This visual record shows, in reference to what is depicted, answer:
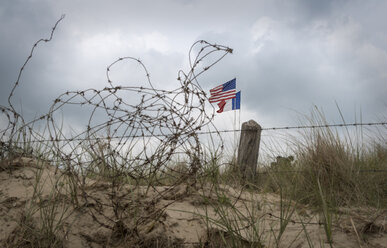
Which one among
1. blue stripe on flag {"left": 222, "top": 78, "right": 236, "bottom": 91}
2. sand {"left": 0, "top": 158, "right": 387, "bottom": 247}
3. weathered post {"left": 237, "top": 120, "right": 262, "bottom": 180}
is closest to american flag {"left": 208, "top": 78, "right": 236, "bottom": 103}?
blue stripe on flag {"left": 222, "top": 78, "right": 236, "bottom": 91}

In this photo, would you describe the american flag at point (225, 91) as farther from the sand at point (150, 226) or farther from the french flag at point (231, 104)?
the sand at point (150, 226)

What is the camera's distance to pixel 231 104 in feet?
19.2

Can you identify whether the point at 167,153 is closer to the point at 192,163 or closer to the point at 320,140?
the point at 192,163

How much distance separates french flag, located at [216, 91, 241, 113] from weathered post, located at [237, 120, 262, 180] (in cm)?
100

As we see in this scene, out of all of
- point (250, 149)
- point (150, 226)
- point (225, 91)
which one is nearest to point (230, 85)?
point (225, 91)

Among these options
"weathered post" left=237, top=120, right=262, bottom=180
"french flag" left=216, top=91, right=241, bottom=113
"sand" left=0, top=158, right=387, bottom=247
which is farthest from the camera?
"french flag" left=216, top=91, right=241, bottom=113

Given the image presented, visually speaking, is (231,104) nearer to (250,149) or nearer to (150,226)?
(250,149)

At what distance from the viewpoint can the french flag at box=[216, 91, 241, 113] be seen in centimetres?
585

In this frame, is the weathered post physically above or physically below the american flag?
below

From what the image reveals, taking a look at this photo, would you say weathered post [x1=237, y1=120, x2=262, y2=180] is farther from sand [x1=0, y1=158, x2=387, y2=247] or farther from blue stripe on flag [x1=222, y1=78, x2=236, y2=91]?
sand [x1=0, y1=158, x2=387, y2=247]

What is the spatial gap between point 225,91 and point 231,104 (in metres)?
0.26

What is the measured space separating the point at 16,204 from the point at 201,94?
1.81 m

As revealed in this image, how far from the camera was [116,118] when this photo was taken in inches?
109

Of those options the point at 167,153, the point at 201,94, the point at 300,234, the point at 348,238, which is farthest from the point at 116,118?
the point at 348,238
